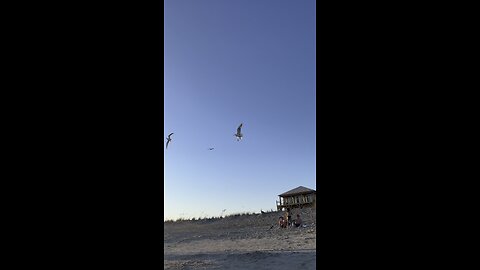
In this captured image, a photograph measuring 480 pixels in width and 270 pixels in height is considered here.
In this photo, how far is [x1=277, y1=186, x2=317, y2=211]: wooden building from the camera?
898 inches

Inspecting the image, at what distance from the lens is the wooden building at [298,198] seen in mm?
22806

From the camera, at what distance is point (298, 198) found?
76.4 feet
